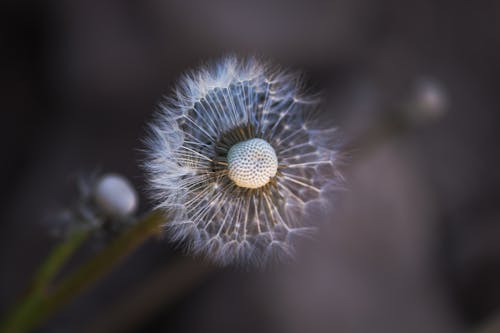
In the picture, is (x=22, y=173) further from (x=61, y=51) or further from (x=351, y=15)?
(x=351, y=15)

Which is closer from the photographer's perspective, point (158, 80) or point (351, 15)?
point (158, 80)

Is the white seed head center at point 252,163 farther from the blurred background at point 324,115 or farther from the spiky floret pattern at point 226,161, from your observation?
the blurred background at point 324,115

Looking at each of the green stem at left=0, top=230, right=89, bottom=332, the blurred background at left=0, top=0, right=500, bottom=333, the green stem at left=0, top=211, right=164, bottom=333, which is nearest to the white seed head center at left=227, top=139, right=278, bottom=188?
the green stem at left=0, top=211, right=164, bottom=333

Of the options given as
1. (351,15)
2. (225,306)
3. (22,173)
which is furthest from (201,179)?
(351,15)

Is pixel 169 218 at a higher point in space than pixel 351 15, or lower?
lower

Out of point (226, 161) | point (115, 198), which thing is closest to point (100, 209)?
point (115, 198)

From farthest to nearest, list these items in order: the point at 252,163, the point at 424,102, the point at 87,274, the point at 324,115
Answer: the point at 324,115, the point at 424,102, the point at 87,274, the point at 252,163

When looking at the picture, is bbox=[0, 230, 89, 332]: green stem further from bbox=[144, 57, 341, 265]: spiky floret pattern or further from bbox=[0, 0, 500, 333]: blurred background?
bbox=[0, 0, 500, 333]: blurred background

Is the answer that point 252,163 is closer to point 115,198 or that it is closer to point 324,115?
point 115,198
